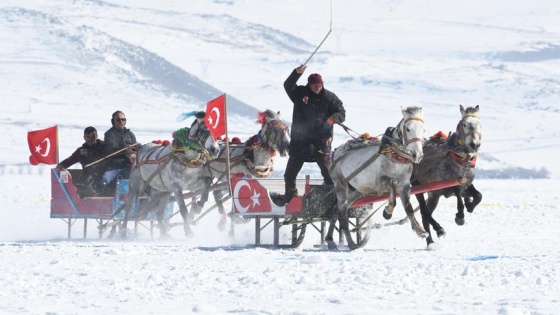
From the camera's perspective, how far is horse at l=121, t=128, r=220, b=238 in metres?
17.1

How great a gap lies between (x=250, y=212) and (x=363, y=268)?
3.84m

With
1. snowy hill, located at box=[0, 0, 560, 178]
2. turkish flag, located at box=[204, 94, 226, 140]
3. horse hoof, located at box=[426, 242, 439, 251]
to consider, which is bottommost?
horse hoof, located at box=[426, 242, 439, 251]

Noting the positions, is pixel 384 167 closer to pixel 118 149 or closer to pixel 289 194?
pixel 289 194

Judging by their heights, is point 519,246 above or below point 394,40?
below

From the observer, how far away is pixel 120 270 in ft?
37.8

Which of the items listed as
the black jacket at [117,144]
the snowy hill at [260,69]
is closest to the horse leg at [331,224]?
the black jacket at [117,144]

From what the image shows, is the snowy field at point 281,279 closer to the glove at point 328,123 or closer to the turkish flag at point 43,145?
the glove at point 328,123

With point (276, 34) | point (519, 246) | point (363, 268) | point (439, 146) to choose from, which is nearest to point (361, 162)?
point (439, 146)

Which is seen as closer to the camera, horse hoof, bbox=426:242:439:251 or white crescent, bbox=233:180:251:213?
horse hoof, bbox=426:242:439:251

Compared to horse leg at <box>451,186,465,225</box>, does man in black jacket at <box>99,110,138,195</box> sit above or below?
above

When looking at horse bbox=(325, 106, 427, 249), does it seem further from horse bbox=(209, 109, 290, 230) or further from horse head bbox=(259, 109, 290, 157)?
horse bbox=(209, 109, 290, 230)

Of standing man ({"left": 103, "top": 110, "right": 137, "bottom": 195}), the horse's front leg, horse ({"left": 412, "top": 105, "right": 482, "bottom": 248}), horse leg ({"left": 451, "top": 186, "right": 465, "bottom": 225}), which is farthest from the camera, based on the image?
standing man ({"left": 103, "top": 110, "right": 137, "bottom": 195})

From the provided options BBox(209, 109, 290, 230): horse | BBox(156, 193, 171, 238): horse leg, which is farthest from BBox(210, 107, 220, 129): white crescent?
BBox(156, 193, 171, 238): horse leg

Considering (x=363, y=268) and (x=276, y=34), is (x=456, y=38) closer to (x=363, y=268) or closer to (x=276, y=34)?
(x=276, y=34)
